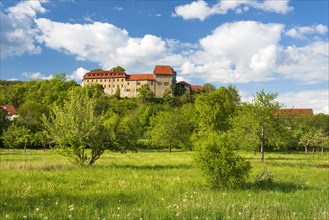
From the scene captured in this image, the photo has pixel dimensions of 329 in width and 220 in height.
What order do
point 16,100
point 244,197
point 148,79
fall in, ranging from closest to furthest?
point 244,197 < point 16,100 < point 148,79

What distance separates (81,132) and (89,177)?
6198 millimetres

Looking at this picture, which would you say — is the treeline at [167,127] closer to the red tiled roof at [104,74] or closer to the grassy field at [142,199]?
the grassy field at [142,199]

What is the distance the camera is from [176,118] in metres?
61.8

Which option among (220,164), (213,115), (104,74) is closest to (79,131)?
(220,164)

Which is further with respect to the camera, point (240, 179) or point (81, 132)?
point (81, 132)

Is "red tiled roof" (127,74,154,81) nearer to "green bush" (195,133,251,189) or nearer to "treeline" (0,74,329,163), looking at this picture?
"treeline" (0,74,329,163)

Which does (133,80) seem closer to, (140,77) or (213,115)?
(140,77)

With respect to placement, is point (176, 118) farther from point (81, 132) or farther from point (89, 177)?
point (89, 177)

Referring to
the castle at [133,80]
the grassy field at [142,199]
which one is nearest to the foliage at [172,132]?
the grassy field at [142,199]

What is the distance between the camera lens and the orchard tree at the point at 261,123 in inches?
1291

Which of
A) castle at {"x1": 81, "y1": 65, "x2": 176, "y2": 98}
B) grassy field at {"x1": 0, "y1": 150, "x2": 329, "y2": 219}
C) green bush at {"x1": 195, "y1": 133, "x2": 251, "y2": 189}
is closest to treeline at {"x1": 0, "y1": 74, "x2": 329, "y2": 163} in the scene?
green bush at {"x1": 195, "y1": 133, "x2": 251, "y2": 189}

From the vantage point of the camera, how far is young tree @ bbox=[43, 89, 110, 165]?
895 inches

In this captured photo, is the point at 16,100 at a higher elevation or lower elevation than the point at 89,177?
higher

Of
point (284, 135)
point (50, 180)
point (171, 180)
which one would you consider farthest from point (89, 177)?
point (284, 135)
